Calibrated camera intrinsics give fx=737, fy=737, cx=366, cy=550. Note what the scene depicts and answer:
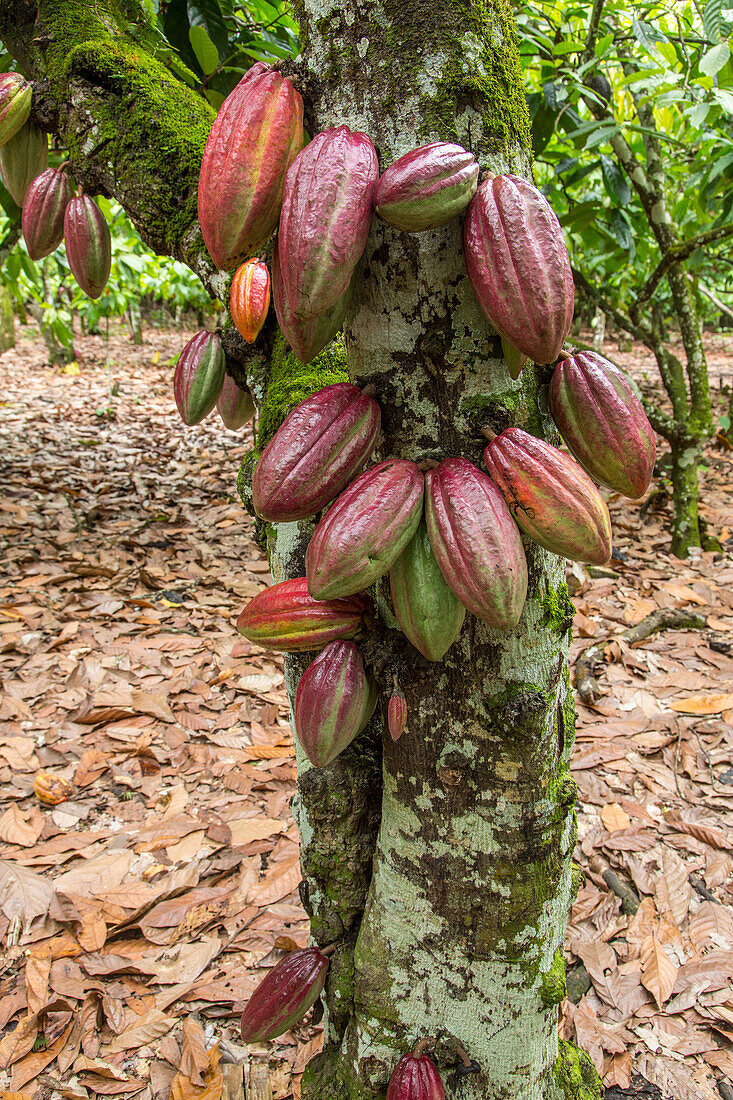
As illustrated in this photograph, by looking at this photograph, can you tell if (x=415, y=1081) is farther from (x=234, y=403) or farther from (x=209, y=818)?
(x=209, y=818)

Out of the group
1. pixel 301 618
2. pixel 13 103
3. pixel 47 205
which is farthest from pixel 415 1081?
pixel 13 103

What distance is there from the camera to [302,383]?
3.49ft

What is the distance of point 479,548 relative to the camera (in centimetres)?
65

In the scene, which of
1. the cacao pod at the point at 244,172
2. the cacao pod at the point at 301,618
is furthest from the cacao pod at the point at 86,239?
the cacao pod at the point at 301,618

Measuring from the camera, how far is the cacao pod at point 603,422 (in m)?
0.73

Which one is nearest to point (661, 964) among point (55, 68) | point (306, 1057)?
point (306, 1057)

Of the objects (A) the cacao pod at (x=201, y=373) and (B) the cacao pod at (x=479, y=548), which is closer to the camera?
(B) the cacao pod at (x=479, y=548)

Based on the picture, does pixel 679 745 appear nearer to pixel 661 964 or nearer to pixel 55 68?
pixel 661 964

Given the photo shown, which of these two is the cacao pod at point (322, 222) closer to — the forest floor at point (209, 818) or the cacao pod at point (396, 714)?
the cacao pod at point (396, 714)

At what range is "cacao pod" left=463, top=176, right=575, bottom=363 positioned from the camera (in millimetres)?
653

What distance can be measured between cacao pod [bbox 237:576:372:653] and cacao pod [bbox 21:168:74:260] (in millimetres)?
935

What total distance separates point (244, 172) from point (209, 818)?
1734mm

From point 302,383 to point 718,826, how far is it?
66.1 inches

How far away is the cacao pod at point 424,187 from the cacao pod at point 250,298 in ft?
1.39
